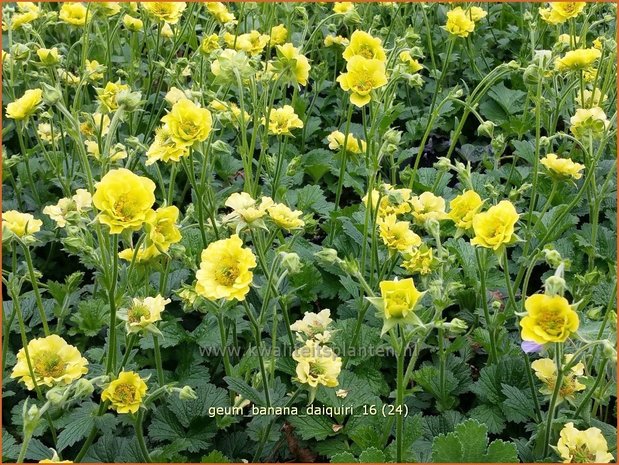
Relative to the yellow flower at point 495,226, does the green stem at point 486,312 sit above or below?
below

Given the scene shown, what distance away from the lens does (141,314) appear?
185 centimetres

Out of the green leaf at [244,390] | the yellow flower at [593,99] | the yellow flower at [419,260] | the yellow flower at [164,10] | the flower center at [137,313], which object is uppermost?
the yellow flower at [164,10]

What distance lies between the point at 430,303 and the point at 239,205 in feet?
2.75

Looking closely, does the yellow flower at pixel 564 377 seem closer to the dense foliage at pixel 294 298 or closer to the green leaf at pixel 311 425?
the dense foliage at pixel 294 298

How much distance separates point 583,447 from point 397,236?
31.3 inches

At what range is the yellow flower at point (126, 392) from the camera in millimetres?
1794

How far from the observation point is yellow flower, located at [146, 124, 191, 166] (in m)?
1.90

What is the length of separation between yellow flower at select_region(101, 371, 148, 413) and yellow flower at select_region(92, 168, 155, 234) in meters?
0.39

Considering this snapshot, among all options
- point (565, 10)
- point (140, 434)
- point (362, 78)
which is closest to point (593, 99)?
point (565, 10)

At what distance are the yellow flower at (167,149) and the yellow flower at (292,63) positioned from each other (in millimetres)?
604

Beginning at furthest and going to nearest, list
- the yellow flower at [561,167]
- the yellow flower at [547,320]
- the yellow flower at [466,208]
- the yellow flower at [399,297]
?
the yellow flower at [561,167] < the yellow flower at [466,208] < the yellow flower at [399,297] < the yellow flower at [547,320]

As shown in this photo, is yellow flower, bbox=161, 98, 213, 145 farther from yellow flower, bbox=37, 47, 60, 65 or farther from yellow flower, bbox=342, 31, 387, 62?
yellow flower, bbox=37, 47, 60, 65

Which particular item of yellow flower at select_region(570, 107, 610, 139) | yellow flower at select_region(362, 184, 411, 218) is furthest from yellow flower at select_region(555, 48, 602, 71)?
yellow flower at select_region(362, 184, 411, 218)

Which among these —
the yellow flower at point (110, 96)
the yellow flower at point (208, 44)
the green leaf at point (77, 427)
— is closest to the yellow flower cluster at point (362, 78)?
the yellow flower at point (208, 44)
